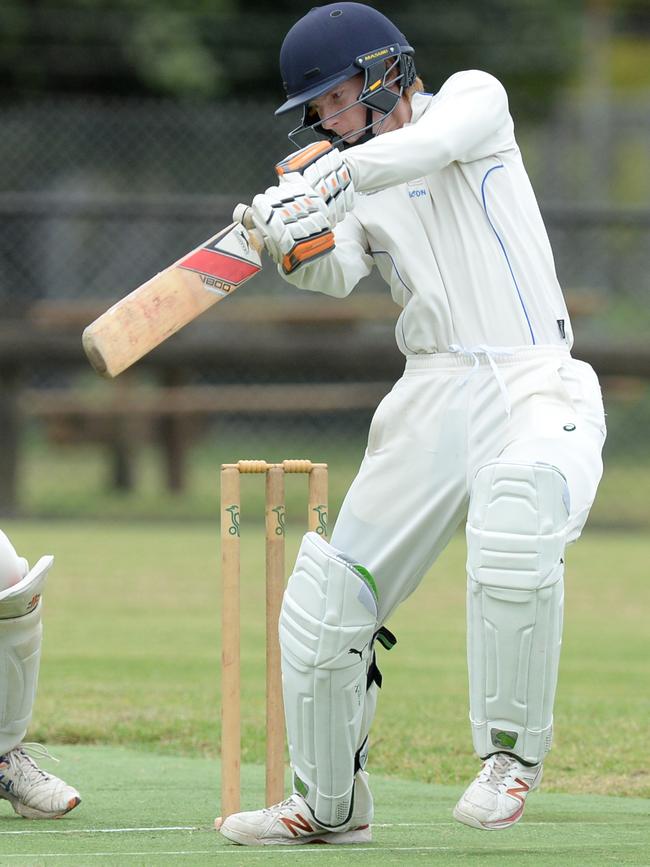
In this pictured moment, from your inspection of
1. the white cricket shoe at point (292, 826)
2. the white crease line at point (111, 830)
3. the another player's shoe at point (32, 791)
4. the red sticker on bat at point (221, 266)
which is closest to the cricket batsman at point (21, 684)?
the another player's shoe at point (32, 791)

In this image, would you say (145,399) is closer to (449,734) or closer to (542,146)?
(542,146)

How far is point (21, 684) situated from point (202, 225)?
24.8ft

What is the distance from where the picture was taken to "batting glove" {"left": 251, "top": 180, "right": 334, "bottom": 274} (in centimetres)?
331

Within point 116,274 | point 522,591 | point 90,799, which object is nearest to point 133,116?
point 116,274

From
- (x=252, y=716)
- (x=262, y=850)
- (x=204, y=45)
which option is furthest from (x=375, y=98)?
(x=204, y=45)

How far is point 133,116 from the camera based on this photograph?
1171 cm

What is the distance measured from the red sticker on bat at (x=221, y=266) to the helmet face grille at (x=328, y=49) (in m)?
0.41

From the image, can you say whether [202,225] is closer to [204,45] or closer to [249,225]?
[204,45]

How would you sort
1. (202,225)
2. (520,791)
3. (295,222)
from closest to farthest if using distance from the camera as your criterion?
1. (295,222)
2. (520,791)
3. (202,225)

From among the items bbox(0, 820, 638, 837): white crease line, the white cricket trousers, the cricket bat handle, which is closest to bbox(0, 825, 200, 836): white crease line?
bbox(0, 820, 638, 837): white crease line

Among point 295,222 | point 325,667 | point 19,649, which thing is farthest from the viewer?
point 19,649

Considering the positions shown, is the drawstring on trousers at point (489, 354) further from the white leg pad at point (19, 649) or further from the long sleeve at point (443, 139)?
the white leg pad at point (19, 649)

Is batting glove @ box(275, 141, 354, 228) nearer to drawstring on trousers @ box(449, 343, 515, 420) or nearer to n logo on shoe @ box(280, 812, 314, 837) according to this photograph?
drawstring on trousers @ box(449, 343, 515, 420)

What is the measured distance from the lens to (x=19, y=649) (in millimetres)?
3955
